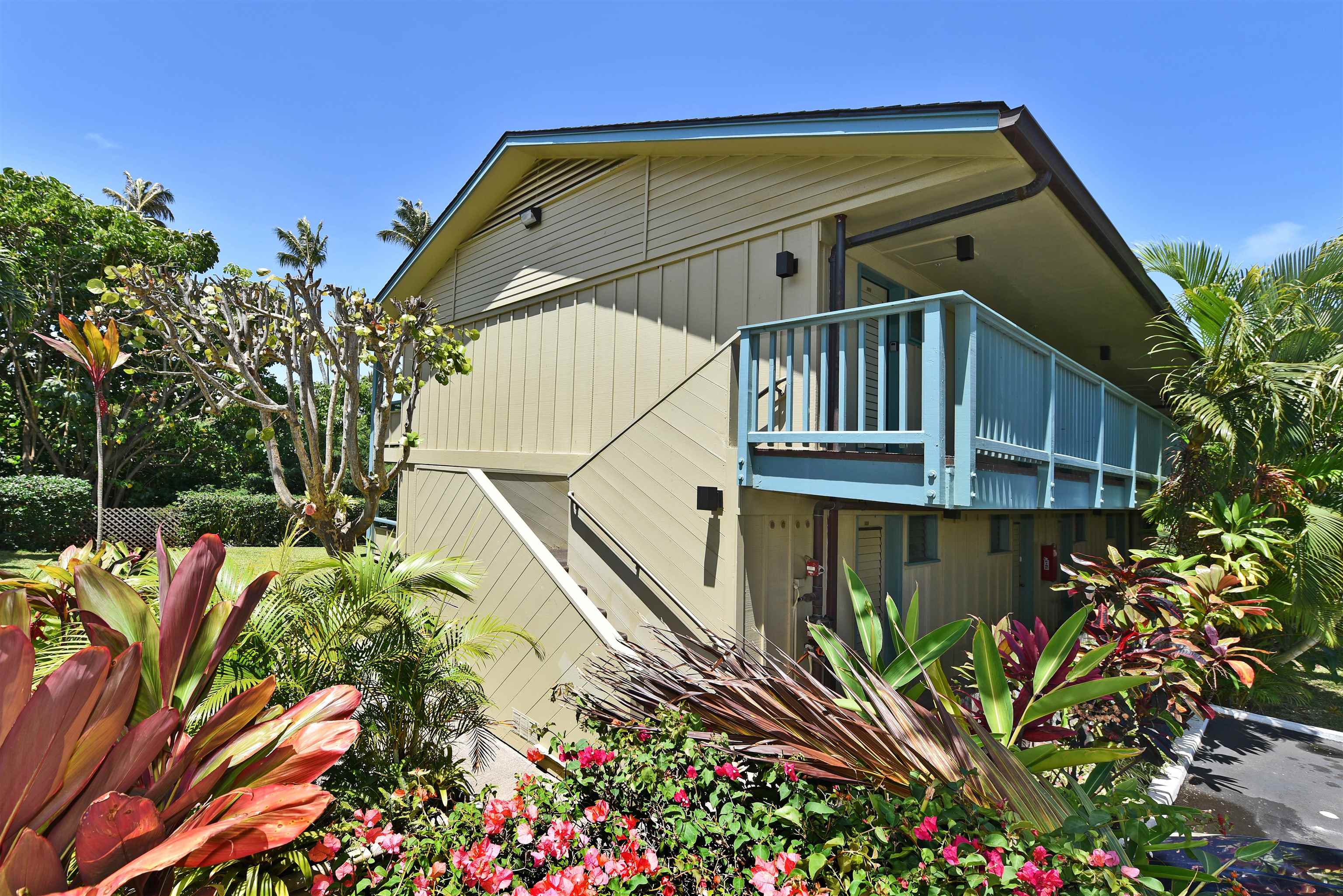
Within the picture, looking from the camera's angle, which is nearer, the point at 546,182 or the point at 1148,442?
the point at 1148,442

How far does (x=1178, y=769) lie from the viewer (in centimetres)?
426

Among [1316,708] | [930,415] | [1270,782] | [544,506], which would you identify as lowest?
[1316,708]

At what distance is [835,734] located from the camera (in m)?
2.40

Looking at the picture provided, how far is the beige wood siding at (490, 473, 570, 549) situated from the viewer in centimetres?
870

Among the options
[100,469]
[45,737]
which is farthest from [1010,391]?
[100,469]

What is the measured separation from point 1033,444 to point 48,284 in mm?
21813

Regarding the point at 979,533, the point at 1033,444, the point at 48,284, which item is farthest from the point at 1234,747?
the point at 48,284

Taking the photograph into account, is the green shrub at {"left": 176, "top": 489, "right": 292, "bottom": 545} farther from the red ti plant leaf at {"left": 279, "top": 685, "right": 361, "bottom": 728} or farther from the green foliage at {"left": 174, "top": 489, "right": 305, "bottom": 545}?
the red ti plant leaf at {"left": 279, "top": 685, "right": 361, "bottom": 728}

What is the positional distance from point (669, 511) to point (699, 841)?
3153mm

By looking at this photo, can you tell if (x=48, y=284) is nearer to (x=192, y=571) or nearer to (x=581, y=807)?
(x=192, y=571)

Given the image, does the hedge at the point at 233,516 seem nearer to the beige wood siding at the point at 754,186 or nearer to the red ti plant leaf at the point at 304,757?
the beige wood siding at the point at 754,186

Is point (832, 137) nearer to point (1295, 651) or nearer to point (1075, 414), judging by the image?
point (1075, 414)

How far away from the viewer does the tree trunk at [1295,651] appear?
247 inches

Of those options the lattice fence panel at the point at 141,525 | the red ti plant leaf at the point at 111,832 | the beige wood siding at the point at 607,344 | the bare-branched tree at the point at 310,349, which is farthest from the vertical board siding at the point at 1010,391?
the lattice fence panel at the point at 141,525
